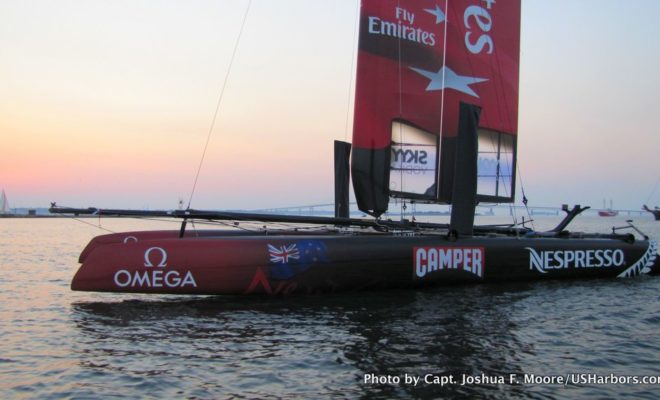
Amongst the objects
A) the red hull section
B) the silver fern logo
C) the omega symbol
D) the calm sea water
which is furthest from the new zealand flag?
the silver fern logo

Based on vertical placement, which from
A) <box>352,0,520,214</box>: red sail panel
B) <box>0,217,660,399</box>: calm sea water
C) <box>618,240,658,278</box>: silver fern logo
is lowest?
<box>0,217,660,399</box>: calm sea water

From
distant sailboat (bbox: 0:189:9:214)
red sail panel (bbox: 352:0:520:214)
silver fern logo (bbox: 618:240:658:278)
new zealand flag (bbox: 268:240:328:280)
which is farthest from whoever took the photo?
distant sailboat (bbox: 0:189:9:214)

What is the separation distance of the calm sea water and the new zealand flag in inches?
17.9

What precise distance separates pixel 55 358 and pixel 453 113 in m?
9.26

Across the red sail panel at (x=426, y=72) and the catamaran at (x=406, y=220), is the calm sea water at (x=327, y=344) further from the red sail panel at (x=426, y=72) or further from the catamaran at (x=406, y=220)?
the red sail panel at (x=426, y=72)

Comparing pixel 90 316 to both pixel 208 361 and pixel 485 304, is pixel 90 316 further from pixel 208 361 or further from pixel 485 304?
pixel 485 304

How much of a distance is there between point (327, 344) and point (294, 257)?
2.48 metres

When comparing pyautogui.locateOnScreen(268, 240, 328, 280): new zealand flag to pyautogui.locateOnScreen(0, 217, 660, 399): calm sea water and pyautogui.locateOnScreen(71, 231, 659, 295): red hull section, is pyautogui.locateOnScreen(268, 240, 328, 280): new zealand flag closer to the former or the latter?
pyautogui.locateOnScreen(71, 231, 659, 295): red hull section

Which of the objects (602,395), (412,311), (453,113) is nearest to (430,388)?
(602,395)

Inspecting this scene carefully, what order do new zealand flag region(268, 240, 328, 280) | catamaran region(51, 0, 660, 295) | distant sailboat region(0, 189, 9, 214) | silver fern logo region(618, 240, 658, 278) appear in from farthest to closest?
distant sailboat region(0, 189, 9, 214)
silver fern logo region(618, 240, 658, 278)
new zealand flag region(268, 240, 328, 280)
catamaran region(51, 0, 660, 295)

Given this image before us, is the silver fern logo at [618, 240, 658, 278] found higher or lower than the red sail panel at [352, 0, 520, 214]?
lower

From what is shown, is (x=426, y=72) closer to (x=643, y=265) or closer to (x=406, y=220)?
(x=406, y=220)

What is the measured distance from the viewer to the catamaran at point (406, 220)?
8.11 meters

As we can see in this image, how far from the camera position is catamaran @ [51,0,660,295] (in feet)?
26.6
